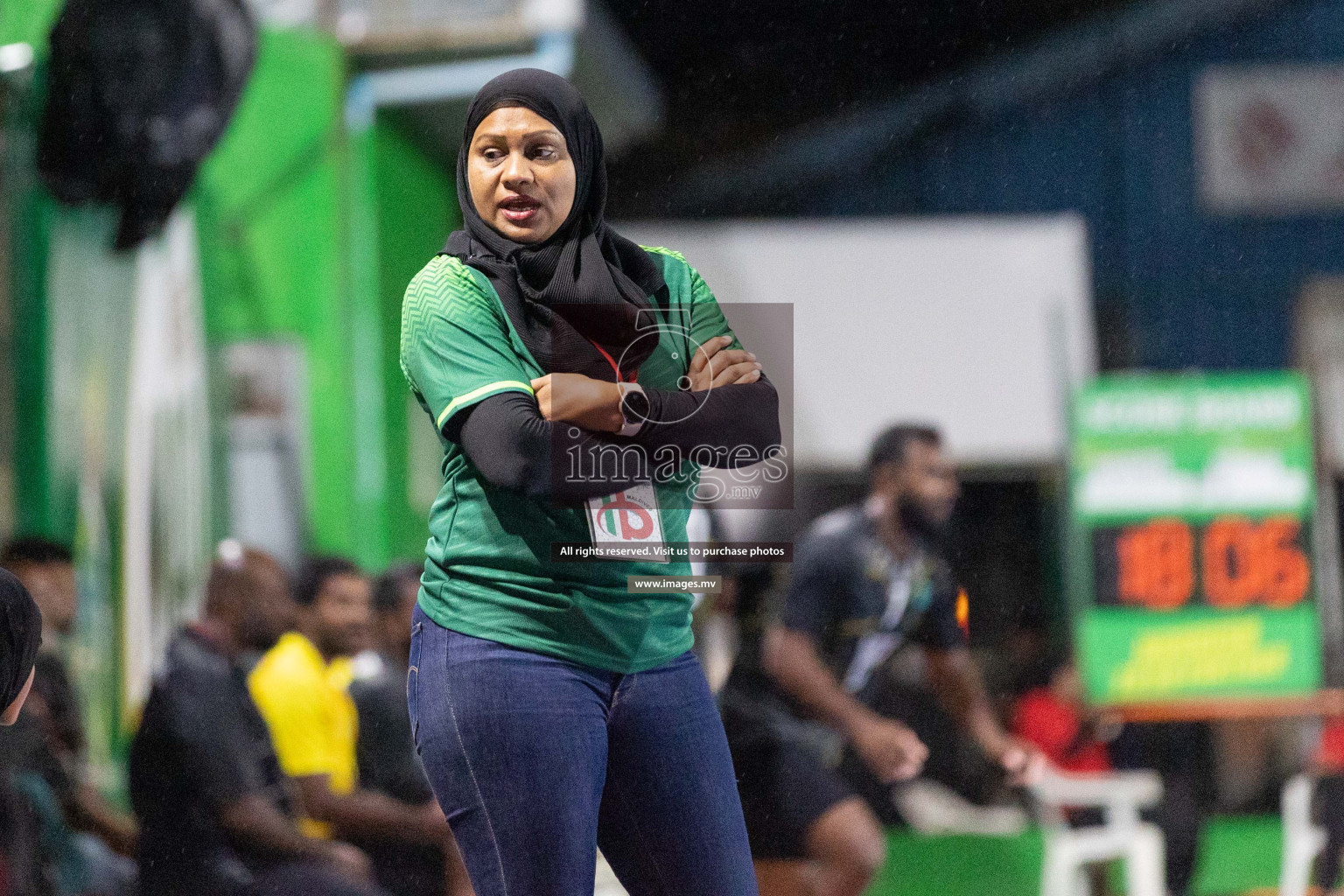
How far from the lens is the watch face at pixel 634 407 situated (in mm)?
1687

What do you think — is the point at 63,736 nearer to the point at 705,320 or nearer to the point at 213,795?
the point at 213,795

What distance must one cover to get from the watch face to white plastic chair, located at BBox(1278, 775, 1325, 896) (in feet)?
10.2

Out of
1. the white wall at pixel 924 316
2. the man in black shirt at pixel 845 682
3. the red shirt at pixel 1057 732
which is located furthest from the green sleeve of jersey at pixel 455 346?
the red shirt at pixel 1057 732

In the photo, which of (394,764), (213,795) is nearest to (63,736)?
(213,795)

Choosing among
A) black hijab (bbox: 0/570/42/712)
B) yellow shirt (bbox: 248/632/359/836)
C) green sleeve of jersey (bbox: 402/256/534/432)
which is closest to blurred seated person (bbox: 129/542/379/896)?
yellow shirt (bbox: 248/632/359/836)

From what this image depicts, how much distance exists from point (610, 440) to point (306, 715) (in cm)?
242

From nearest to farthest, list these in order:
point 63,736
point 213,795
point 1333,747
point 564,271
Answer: point 564,271 → point 213,795 → point 63,736 → point 1333,747

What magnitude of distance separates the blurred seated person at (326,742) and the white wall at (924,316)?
1441 mm

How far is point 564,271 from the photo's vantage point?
172 cm

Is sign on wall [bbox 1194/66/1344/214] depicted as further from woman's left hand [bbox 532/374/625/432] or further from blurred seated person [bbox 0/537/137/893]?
blurred seated person [bbox 0/537/137/893]

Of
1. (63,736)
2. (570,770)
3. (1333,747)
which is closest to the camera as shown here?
(570,770)

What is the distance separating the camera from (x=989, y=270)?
4105mm

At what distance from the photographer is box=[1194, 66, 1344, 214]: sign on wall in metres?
3.96

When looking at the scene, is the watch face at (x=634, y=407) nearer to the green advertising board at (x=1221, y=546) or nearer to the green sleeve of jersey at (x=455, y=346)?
the green sleeve of jersey at (x=455, y=346)
